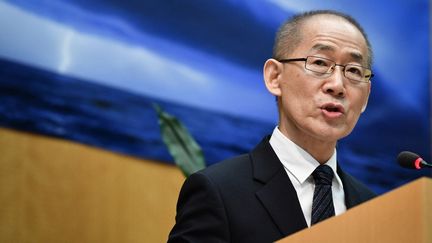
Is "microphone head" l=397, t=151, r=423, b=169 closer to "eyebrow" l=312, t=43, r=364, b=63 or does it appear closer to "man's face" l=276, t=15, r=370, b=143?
"man's face" l=276, t=15, r=370, b=143

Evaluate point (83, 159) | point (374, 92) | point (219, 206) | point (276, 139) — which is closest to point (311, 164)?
point (276, 139)

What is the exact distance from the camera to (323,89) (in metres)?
1.91

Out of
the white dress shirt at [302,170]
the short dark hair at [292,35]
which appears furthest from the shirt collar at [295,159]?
the short dark hair at [292,35]

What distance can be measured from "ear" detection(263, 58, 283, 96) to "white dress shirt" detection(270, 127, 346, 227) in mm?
126

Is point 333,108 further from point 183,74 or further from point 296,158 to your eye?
point 183,74

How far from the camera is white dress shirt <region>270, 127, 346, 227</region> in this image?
1.89m

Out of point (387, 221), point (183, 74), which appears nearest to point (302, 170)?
point (387, 221)

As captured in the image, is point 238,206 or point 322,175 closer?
point 238,206

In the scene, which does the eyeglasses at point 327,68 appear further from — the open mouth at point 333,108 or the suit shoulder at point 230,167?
the suit shoulder at point 230,167

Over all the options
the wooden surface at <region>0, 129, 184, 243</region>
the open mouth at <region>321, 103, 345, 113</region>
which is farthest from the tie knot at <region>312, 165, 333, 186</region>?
the wooden surface at <region>0, 129, 184, 243</region>

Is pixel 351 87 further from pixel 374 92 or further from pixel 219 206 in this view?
pixel 374 92

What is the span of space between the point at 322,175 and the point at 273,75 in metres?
0.34

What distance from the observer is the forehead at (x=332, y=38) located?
1.95 meters

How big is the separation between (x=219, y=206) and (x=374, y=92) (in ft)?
7.74
